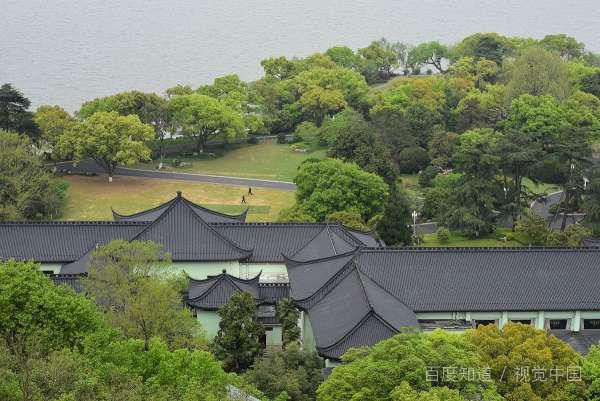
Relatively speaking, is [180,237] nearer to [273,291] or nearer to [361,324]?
[273,291]

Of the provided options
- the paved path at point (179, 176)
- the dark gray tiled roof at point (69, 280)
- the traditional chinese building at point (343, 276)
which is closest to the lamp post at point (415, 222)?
the traditional chinese building at point (343, 276)

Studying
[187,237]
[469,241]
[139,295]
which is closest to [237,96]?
[469,241]

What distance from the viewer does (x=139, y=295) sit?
27.5 meters

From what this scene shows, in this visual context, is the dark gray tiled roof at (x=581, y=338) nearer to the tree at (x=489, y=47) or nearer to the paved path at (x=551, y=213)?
the paved path at (x=551, y=213)

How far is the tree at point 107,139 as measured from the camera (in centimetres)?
5850

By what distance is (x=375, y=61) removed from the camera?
94125mm

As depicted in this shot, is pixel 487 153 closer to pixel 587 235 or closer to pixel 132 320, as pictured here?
pixel 587 235

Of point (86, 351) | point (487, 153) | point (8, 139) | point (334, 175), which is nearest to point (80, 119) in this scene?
point (8, 139)


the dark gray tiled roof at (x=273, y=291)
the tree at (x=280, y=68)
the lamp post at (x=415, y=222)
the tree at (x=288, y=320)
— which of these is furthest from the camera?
the tree at (x=280, y=68)

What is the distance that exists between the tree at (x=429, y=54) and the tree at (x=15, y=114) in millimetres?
49316

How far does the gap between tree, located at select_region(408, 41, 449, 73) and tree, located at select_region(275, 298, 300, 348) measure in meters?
68.2

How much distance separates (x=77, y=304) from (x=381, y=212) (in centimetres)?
2785

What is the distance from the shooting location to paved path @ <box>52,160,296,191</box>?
2411 inches

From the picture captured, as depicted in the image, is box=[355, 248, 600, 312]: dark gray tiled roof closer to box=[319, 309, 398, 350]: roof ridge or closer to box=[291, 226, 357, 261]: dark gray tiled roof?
box=[291, 226, 357, 261]: dark gray tiled roof
